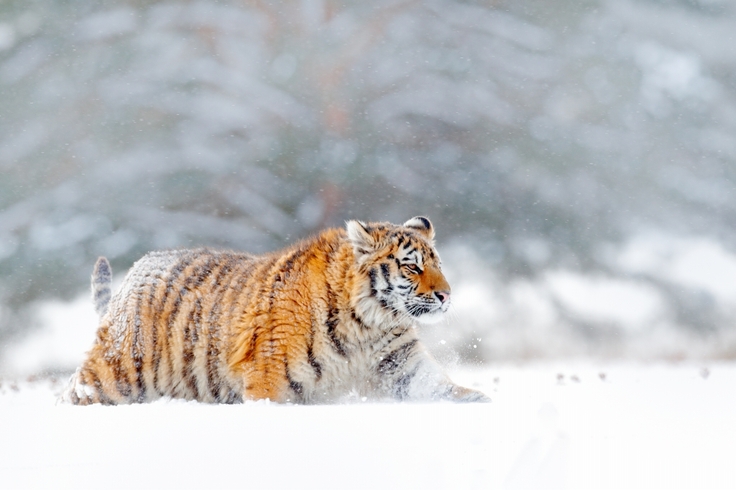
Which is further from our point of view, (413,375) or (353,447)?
(413,375)

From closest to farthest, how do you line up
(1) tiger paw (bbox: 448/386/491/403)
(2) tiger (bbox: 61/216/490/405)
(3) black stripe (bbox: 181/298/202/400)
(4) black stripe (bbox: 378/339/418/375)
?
(1) tiger paw (bbox: 448/386/491/403)
(2) tiger (bbox: 61/216/490/405)
(4) black stripe (bbox: 378/339/418/375)
(3) black stripe (bbox: 181/298/202/400)

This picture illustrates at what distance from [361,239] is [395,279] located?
0.31m

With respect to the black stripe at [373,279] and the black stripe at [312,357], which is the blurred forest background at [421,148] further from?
the black stripe at [312,357]

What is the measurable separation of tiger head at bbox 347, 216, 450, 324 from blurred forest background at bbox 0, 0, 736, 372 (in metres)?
5.51

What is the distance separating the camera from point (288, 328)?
430 centimetres

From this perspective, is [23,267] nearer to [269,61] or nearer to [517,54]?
[269,61]

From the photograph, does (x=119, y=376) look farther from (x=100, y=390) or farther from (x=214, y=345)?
(x=214, y=345)

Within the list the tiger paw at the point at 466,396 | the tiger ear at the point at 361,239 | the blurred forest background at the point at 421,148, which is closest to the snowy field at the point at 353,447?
the tiger paw at the point at 466,396

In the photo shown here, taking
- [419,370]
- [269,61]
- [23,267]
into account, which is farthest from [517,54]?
[419,370]

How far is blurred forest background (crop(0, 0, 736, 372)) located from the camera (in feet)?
36.1

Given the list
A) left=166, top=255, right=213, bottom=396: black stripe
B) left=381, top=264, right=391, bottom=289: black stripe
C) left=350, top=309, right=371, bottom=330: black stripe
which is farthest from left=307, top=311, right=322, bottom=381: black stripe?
left=166, top=255, right=213, bottom=396: black stripe

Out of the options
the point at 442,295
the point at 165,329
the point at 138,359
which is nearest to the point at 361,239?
the point at 442,295

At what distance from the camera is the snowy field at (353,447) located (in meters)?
2.62

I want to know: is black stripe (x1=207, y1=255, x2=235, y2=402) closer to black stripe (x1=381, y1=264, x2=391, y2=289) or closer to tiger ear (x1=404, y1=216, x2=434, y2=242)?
black stripe (x1=381, y1=264, x2=391, y2=289)
